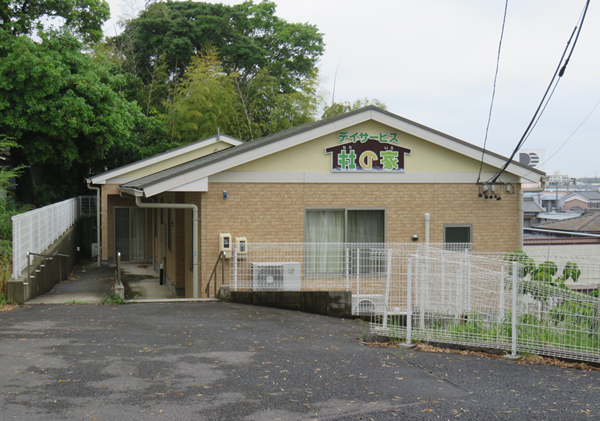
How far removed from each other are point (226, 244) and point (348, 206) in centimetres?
296

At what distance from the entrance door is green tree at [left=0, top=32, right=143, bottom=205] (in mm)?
3312

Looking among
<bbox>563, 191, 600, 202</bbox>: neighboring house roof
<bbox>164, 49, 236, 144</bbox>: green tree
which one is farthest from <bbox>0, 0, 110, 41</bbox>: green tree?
<bbox>563, 191, 600, 202</bbox>: neighboring house roof

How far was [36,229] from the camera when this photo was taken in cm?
1261

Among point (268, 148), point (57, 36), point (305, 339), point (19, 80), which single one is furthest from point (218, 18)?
point (305, 339)

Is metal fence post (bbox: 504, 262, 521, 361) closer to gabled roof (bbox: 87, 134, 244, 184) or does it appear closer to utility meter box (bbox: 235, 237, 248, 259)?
utility meter box (bbox: 235, 237, 248, 259)

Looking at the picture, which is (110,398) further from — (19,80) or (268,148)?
(19,80)

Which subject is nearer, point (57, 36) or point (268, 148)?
point (268, 148)

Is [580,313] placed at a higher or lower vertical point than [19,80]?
lower

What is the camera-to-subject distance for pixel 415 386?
19.9 feet

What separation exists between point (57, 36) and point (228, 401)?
2235 cm

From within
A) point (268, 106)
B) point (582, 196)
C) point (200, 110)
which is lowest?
point (582, 196)

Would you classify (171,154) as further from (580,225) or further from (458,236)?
(580,225)

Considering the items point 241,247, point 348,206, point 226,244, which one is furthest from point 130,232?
point 348,206

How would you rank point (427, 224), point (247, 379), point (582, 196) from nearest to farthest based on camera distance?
point (247, 379)
point (427, 224)
point (582, 196)
